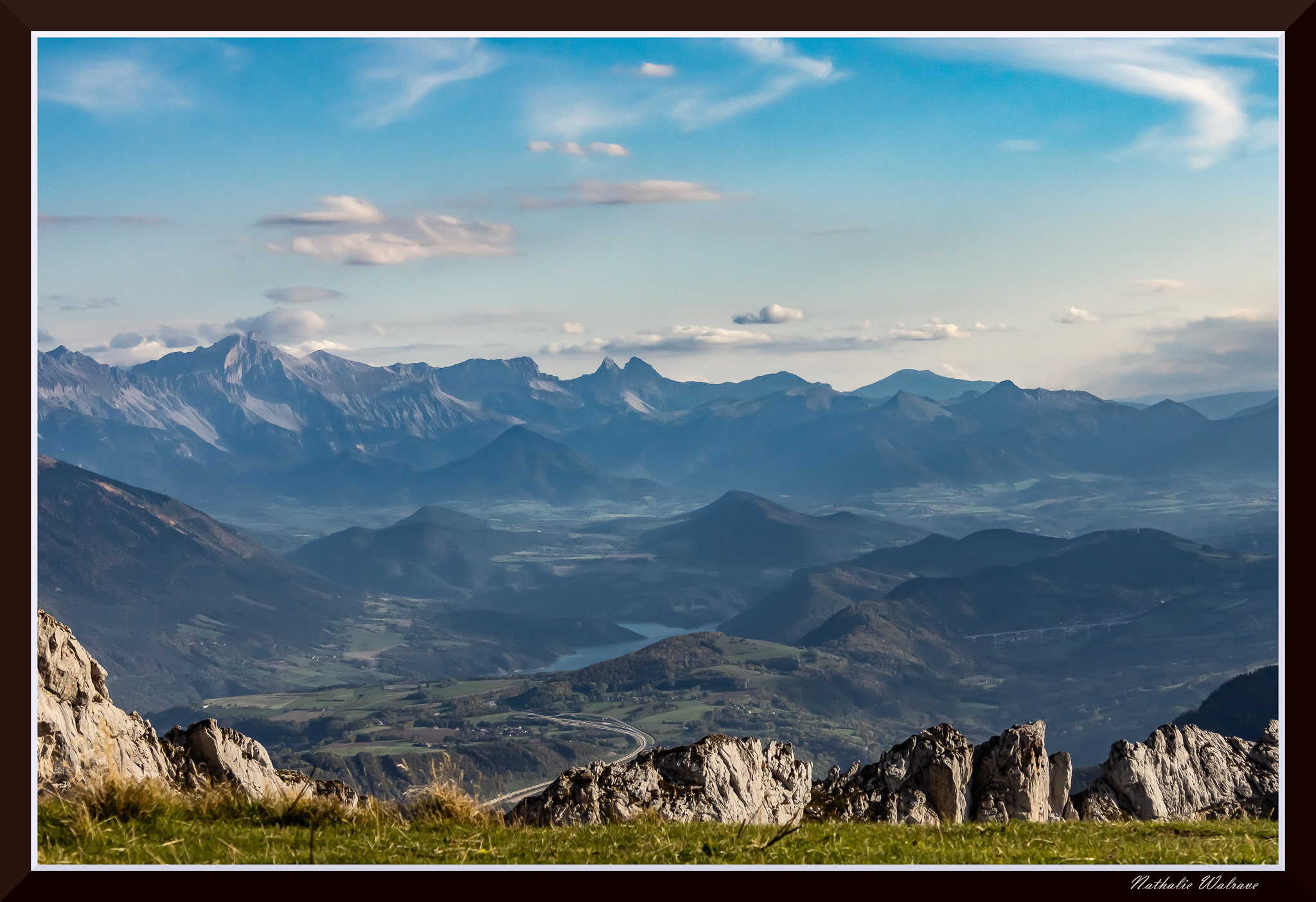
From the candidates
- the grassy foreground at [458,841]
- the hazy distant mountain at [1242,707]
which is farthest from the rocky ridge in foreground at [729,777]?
Answer: the hazy distant mountain at [1242,707]

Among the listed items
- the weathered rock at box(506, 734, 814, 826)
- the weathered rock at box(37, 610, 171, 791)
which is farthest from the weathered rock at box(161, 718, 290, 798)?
the weathered rock at box(506, 734, 814, 826)

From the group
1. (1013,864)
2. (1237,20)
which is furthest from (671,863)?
(1237,20)

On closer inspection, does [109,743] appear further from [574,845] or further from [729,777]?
[729,777]

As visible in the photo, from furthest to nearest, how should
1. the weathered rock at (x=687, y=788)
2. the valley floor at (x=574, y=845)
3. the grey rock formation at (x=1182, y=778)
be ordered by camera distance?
1. the grey rock formation at (x=1182, y=778)
2. the weathered rock at (x=687, y=788)
3. the valley floor at (x=574, y=845)

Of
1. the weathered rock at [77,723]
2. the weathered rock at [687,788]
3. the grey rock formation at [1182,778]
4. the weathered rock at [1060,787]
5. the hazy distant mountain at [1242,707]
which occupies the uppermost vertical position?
the weathered rock at [77,723]

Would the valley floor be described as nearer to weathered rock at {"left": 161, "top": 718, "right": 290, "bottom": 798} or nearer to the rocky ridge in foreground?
the rocky ridge in foreground

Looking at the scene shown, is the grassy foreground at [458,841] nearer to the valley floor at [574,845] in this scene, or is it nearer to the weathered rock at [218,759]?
the valley floor at [574,845]
